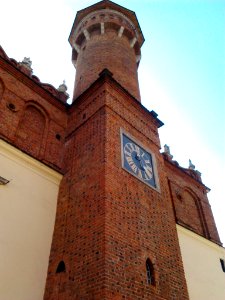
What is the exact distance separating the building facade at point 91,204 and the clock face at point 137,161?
4 centimetres

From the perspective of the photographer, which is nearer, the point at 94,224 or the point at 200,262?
the point at 94,224

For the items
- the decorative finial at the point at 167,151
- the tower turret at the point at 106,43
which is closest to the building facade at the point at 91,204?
the tower turret at the point at 106,43

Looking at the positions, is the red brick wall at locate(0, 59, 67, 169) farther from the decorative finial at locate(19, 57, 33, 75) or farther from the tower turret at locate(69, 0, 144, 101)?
the tower turret at locate(69, 0, 144, 101)

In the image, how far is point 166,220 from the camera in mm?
8406

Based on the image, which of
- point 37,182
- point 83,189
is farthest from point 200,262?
point 37,182

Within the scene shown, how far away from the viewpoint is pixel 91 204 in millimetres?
7086

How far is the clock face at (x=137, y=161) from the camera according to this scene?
27.7ft

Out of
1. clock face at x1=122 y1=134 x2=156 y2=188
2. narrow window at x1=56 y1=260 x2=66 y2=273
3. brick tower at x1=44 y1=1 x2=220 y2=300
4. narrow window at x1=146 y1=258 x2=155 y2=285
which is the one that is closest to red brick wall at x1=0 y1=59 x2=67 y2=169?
brick tower at x1=44 y1=1 x2=220 y2=300

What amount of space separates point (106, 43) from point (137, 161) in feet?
23.1

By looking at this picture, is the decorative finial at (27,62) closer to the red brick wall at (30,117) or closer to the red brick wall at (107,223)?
the red brick wall at (30,117)

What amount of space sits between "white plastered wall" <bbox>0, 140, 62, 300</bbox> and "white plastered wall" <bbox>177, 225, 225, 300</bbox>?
4802mm

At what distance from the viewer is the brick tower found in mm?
6113

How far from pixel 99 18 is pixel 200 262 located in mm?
11640

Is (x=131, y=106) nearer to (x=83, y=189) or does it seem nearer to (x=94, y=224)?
(x=83, y=189)
